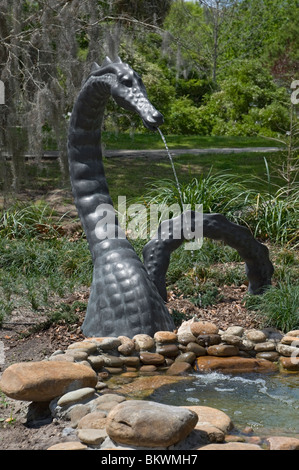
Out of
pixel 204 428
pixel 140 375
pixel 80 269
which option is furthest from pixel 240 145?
pixel 204 428

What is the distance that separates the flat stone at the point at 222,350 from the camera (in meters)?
4.11

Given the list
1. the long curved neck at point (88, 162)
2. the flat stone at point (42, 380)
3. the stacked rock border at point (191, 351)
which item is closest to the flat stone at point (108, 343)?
the stacked rock border at point (191, 351)

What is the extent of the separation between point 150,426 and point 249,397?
113 cm

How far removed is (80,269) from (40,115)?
2616 millimetres

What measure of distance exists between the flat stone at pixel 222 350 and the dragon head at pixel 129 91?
152cm

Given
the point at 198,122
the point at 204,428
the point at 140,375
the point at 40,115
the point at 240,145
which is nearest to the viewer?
the point at 204,428

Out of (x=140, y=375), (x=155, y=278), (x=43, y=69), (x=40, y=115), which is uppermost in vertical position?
(x=43, y=69)

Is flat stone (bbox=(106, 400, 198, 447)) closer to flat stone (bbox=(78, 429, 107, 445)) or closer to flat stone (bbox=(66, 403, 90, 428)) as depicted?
flat stone (bbox=(78, 429, 107, 445))

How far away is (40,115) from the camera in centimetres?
777

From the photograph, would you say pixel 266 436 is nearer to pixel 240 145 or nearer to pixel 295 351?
pixel 295 351

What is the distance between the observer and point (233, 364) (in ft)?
13.1

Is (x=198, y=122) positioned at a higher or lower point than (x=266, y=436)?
higher
